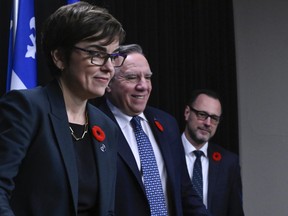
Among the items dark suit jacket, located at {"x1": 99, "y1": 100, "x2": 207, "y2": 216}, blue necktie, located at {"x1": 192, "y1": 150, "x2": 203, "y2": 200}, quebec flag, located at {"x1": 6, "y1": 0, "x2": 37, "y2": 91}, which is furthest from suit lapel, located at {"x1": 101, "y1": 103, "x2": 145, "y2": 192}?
blue necktie, located at {"x1": 192, "y1": 150, "x2": 203, "y2": 200}

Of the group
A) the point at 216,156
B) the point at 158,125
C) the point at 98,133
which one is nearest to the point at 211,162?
the point at 216,156

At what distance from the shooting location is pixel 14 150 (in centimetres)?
162

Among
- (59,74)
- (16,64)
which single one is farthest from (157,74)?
(59,74)

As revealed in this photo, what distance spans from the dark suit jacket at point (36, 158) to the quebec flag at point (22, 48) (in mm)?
1178

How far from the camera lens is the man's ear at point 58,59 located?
1.87m

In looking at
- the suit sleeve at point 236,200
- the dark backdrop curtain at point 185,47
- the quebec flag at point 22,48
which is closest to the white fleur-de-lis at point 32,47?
the quebec flag at point 22,48

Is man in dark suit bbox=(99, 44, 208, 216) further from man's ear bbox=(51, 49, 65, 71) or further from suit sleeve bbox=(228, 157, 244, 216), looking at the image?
suit sleeve bbox=(228, 157, 244, 216)

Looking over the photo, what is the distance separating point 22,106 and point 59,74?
0.22 m

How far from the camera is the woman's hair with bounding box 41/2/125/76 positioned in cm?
182

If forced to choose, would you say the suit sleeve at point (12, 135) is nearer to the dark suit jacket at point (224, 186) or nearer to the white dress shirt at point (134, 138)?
the white dress shirt at point (134, 138)

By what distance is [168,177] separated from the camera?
258 cm

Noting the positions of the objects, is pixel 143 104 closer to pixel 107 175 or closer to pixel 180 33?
pixel 107 175

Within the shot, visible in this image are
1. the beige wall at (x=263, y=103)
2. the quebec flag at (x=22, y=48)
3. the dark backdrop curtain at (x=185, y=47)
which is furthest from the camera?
the beige wall at (x=263, y=103)

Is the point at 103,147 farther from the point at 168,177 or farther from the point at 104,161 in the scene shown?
the point at 168,177
